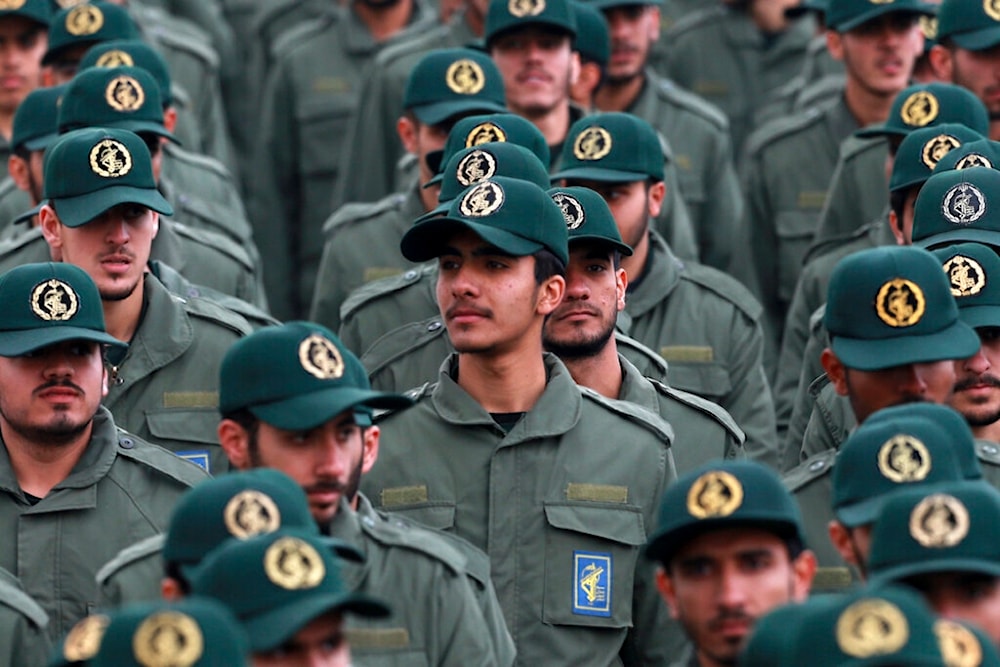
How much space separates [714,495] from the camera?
794 cm

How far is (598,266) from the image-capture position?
10344mm

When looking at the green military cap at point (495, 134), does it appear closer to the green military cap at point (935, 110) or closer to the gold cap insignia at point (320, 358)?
the green military cap at point (935, 110)

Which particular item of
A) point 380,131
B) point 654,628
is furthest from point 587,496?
point 380,131

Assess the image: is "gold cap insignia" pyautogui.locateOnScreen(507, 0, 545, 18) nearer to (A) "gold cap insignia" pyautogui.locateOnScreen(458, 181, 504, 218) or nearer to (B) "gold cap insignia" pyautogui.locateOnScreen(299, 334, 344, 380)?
(A) "gold cap insignia" pyautogui.locateOnScreen(458, 181, 504, 218)

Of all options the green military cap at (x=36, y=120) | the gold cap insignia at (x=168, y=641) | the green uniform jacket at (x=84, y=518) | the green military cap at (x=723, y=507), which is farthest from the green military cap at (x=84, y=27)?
the gold cap insignia at (x=168, y=641)

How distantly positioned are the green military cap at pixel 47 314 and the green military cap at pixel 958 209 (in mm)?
3059

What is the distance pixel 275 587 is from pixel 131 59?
6.32 m

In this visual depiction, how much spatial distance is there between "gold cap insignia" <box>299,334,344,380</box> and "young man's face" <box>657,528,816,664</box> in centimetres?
122

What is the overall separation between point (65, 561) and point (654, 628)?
1.91m

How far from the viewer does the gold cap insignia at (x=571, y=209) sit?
1033cm

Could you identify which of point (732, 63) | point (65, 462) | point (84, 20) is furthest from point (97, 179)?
point (732, 63)

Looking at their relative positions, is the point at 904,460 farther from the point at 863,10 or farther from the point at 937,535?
the point at 863,10

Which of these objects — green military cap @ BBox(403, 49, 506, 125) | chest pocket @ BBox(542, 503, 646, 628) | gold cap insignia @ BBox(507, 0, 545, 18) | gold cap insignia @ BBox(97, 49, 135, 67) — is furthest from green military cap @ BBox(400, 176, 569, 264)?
gold cap insignia @ BBox(97, 49, 135, 67)

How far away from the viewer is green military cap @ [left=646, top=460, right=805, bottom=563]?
25.9 ft
